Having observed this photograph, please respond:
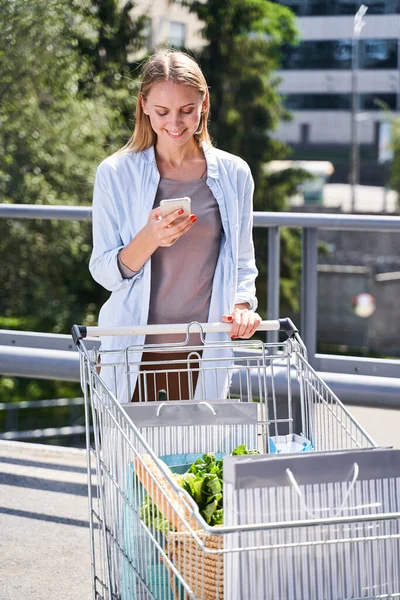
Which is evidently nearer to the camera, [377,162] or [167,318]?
[167,318]

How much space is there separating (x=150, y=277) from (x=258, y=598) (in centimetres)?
124

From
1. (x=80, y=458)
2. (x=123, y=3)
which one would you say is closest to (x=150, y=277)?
(x=80, y=458)

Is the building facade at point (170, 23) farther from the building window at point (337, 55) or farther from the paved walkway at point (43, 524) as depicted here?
the paved walkway at point (43, 524)

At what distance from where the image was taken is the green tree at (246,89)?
32.9m

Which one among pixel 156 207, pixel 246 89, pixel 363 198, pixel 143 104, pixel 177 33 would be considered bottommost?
pixel 156 207

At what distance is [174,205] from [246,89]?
32749 millimetres

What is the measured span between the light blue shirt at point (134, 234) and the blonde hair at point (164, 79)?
0.05 meters

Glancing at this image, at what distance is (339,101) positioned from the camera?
184 feet

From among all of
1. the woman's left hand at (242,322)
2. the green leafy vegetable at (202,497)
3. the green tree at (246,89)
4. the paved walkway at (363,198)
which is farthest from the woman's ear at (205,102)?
the paved walkway at (363,198)

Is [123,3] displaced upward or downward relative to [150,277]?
upward

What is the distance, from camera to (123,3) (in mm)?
26703

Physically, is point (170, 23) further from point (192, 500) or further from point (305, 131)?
point (192, 500)

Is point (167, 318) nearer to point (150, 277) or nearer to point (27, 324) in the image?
point (150, 277)

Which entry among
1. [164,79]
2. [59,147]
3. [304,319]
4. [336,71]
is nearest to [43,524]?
[304,319]
